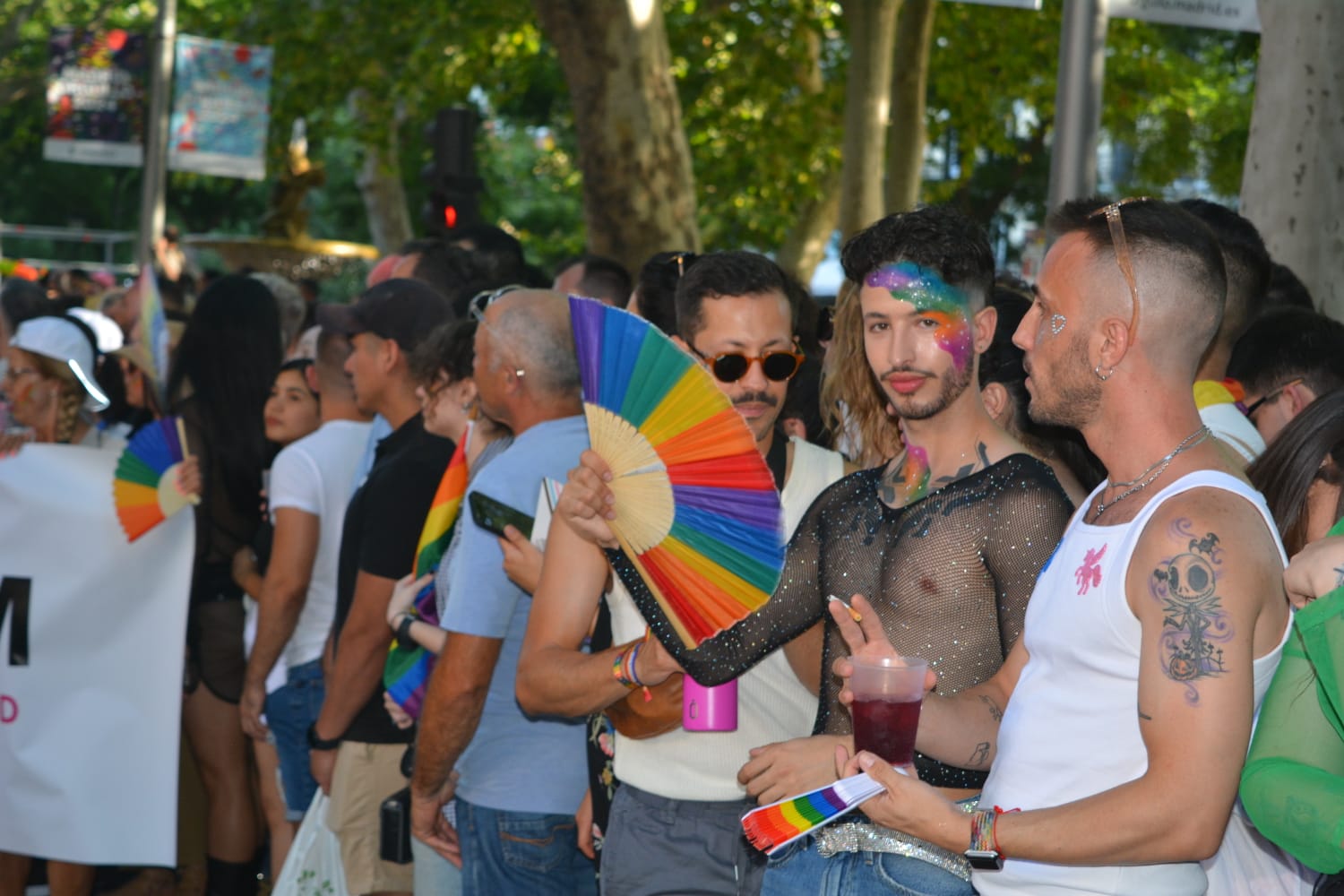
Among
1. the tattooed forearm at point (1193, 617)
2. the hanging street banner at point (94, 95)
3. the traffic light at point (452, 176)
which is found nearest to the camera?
the tattooed forearm at point (1193, 617)

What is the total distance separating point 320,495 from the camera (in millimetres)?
5121

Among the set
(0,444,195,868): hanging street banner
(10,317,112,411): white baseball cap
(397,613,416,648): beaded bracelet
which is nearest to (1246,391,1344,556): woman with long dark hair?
(397,613,416,648): beaded bracelet

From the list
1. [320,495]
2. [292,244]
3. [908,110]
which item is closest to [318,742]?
[320,495]

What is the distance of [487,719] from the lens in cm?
385

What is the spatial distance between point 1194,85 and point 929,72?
31.9 ft

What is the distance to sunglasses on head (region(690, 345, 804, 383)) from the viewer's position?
10.9 feet

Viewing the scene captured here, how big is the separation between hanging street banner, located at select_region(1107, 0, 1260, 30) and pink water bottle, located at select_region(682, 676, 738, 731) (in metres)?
4.83

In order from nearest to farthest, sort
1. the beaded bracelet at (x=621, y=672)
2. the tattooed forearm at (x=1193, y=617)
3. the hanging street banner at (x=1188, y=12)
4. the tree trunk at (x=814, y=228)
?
1. the tattooed forearm at (x=1193, y=617)
2. the beaded bracelet at (x=621, y=672)
3. the hanging street banner at (x=1188, y=12)
4. the tree trunk at (x=814, y=228)

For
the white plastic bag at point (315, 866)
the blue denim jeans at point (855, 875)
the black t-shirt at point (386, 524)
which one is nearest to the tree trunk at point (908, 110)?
the black t-shirt at point (386, 524)

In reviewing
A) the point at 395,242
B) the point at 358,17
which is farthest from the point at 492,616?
the point at 395,242

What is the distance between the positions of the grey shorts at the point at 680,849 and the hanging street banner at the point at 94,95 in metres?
17.5

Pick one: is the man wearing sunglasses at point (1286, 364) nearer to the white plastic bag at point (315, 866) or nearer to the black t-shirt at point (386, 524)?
the black t-shirt at point (386, 524)

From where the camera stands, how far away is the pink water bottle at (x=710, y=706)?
9.66 feet

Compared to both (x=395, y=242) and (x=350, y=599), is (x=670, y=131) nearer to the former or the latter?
(x=350, y=599)
